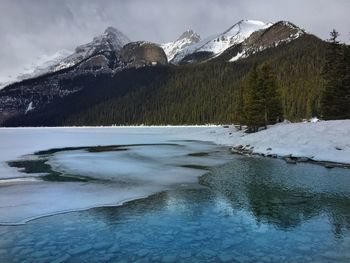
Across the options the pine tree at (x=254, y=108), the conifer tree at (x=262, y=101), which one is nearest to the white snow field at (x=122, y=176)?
the pine tree at (x=254, y=108)

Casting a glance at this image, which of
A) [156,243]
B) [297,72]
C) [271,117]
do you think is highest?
[297,72]

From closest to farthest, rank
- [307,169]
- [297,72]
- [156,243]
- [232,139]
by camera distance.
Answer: [156,243] < [307,169] < [232,139] < [297,72]

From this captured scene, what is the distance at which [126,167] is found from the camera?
36.8 m

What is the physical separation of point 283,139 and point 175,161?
1658 cm

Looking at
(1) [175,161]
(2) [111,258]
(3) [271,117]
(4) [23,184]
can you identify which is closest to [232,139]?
(3) [271,117]

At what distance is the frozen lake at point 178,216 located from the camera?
13.9m

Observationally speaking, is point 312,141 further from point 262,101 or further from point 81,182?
point 81,182

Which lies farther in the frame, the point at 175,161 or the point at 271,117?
the point at 271,117

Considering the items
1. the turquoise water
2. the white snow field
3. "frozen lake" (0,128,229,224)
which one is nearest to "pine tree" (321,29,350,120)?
the white snow field

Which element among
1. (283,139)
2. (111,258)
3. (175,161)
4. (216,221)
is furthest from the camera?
(283,139)

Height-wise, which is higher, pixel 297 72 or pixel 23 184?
pixel 297 72

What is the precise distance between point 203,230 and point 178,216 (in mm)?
2618

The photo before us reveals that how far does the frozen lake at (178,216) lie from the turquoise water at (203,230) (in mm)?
43

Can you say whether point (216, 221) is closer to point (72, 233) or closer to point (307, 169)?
point (72, 233)
